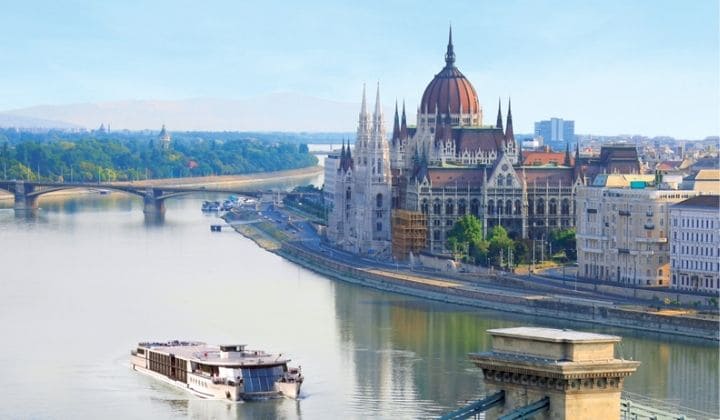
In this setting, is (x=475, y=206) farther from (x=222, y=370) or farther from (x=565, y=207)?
(x=222, y=370)

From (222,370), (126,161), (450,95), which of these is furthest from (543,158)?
(126,161)

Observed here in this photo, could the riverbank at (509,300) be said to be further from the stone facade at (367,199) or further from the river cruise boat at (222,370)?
the river cruise boat at (222,370)

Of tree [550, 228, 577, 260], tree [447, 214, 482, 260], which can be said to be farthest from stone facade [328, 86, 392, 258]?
tree [550, 228, 577, 260]

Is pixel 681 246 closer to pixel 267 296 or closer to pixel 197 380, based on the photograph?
pixel 267 296

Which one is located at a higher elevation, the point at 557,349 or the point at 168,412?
the point at 557,349

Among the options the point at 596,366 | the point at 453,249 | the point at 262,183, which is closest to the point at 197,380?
the point at 596,366
